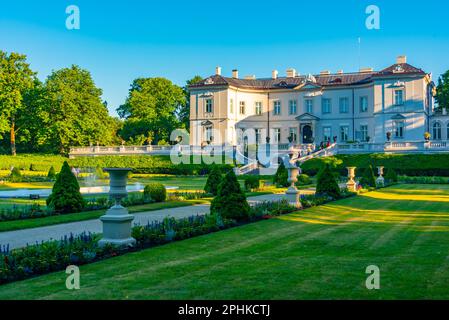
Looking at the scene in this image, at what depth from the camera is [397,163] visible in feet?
153

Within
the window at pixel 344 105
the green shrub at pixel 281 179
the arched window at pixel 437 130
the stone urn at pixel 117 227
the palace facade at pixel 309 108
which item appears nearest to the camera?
the stone urn at pixel 117 227

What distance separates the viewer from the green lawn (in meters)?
7.32

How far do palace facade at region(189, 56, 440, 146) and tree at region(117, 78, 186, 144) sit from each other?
9.63m

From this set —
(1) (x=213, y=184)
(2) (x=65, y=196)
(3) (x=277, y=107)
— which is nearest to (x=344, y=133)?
(3) (x=277, y=107)

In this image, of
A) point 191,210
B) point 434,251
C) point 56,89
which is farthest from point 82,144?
point 434,251

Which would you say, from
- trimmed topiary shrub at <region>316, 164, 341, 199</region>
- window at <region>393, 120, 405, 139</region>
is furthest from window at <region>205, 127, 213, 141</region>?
trimmed topiary shrub at <region>316, 164, 341, 199</region>

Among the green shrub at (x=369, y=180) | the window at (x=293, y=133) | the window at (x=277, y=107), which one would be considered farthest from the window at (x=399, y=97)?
the green shrub at (x=369, y=180)

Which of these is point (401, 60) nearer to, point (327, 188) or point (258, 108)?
point (258, 108)

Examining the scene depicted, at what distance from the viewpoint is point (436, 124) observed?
5916 centimetres

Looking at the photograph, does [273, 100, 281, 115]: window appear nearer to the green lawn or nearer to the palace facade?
the palace facade

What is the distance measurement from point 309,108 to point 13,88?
37.0 meters

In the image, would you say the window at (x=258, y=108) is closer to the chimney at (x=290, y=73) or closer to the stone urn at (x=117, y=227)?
the chimney at (x=290, y=73)

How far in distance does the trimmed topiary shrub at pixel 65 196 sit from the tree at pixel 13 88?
46.3 m

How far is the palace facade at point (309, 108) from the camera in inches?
2280
